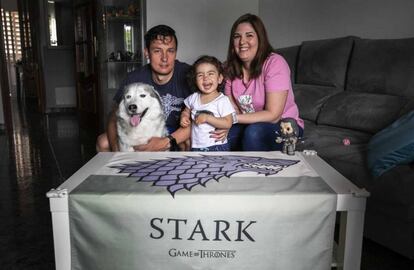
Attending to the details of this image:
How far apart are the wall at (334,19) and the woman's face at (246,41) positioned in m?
1.31

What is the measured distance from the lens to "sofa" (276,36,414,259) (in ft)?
4.88

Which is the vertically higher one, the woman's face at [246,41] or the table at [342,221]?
the woman's face at [246,41]

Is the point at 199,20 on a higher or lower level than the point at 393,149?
higher

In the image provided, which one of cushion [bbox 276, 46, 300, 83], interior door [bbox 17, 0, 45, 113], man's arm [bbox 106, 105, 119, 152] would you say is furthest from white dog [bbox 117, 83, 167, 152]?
interior door [bbox 17, 0, 45, 113]

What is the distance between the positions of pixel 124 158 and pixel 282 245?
0.68m

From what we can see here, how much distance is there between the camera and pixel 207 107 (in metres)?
1.74

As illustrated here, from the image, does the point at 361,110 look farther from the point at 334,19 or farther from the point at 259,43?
the point at 334,19

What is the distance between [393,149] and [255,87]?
0.73 metres

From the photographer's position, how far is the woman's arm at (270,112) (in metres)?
1.83

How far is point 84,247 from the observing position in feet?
3.45

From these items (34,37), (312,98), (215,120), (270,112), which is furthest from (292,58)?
(34,37)

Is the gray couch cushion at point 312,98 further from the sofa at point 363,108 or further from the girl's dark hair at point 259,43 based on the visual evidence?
the girl's dark hair at point 259,43

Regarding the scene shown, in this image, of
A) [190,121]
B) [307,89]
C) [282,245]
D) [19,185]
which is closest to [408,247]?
[282,245]

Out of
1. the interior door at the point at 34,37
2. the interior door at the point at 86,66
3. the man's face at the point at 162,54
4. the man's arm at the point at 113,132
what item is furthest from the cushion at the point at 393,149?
the interior door at the point at 34,37
